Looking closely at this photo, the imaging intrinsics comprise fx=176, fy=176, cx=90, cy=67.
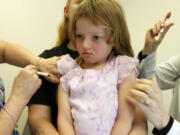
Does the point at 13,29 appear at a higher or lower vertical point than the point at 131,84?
higher

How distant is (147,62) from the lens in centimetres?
78

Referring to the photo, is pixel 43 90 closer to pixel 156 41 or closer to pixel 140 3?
pixel 156 41

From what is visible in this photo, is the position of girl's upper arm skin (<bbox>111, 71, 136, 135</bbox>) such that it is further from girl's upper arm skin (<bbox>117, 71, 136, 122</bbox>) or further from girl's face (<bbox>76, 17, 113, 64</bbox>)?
girl's face (<bbox>76, 17, 113, 64</bbox>)

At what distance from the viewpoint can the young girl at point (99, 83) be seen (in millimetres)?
654

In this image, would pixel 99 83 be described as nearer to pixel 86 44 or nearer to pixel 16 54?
pixel 86 44

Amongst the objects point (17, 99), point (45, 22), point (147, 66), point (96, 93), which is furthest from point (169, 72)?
point (45, 22)

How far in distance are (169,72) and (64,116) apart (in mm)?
712

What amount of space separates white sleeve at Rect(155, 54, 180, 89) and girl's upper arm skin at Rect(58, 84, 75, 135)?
642 millimetres

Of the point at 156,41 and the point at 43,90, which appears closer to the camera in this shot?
the point at 156,41

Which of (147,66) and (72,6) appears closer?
(147,66)

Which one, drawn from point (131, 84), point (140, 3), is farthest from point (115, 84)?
point (140, 3)

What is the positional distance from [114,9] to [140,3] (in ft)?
3.60

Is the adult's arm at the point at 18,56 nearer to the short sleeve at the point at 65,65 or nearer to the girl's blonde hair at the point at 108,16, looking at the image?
the short sleeve at the point at 65,65

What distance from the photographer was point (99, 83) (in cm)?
68
